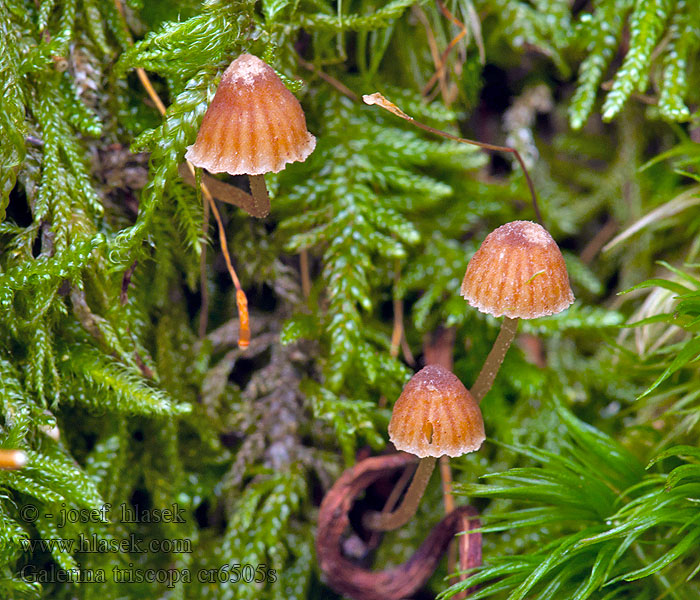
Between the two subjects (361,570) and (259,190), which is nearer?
(259,190)

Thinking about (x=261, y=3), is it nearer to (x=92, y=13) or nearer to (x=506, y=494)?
(x=92, y=13)

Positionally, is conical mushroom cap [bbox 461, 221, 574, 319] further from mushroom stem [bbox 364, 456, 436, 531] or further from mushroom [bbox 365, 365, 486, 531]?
mushroom stem [bbox 364, 456, 436, 531]

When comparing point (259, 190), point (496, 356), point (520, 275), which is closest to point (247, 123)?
point (259, 190)

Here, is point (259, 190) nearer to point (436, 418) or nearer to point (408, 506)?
point (436, 418)

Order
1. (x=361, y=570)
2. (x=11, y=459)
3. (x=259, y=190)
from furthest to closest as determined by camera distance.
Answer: (x=361, y=570) < (x=259, y=190) < (x=11, y=459)

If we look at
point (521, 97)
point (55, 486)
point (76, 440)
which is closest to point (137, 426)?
point (76, 440)

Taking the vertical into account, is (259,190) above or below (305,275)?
above

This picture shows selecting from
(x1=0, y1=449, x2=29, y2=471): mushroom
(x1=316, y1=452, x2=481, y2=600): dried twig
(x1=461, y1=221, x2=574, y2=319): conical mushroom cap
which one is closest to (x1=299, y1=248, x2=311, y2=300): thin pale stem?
(x1=316, y1=452, x2=481, y2=600): dried twig
